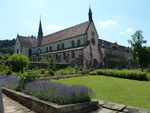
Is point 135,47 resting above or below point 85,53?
above

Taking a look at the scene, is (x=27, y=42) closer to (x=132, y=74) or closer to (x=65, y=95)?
(x=132, y=74)

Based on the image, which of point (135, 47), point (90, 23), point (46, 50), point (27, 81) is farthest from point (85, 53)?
point (27, 81)

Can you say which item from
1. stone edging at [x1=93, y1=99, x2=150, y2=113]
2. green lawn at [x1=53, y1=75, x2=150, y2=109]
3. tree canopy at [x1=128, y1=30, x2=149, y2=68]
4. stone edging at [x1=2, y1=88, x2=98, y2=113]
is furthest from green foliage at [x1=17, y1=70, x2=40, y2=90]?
tree canopy at [x1=128, y1=30, x2=149, y2=68]

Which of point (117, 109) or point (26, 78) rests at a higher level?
point (26, 78)

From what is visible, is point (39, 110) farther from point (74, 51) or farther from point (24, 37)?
point (24, 37)

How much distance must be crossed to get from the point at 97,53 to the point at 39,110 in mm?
33669

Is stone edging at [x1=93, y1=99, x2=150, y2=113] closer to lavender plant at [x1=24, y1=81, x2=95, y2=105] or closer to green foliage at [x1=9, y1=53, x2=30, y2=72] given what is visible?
lavender plant at [x1=24, y1=81, x2=95, y2=105]

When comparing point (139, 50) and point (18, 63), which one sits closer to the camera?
point (18, 63)

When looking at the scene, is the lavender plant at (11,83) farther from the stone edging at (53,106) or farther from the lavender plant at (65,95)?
the lavender plant at (65,95)

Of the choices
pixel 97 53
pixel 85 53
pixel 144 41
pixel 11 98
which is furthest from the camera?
pixel 144 41

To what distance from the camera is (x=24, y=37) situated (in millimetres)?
50406

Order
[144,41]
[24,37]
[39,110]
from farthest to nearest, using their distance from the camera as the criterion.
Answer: [24,37]
[144,41]
[39,110]

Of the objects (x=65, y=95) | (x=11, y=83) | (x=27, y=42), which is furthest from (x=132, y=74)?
(x=27, y=42)

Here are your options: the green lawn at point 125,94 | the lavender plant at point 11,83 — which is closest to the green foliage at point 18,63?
the lavender plant at point 11,83
